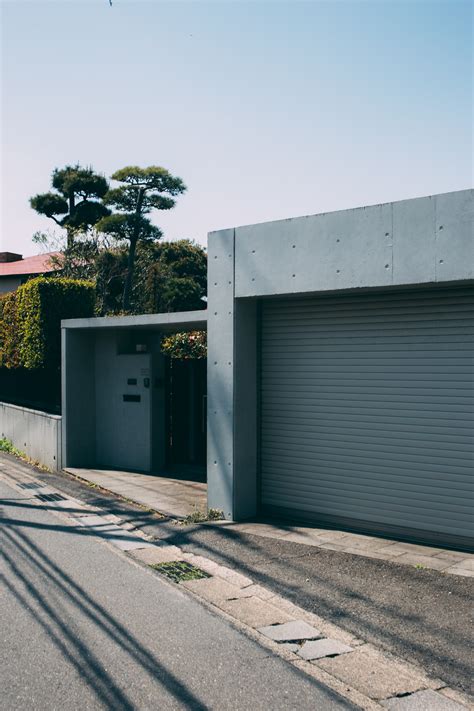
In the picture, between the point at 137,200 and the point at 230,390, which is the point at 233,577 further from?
the point at 137,200

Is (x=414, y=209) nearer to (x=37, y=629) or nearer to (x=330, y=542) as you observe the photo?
(x=330, y=542)

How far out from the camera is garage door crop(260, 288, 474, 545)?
902 cm

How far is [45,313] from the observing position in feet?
60.3

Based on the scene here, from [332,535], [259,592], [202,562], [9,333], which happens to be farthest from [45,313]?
[259,592]

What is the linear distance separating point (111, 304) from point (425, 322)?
2997 cm

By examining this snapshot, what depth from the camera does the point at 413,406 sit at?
372 inches

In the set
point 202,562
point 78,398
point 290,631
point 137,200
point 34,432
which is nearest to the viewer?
point 290,631

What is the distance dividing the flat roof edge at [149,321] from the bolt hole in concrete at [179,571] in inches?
171

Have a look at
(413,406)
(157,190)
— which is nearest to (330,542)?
(413,406)

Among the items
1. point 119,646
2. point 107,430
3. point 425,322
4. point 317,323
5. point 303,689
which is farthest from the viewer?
point 107,430

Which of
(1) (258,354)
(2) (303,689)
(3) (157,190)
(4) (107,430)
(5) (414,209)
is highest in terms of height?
(3) (157,190)

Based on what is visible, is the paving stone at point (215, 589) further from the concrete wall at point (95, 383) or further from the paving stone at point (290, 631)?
the concrete wall at point (95, 383)

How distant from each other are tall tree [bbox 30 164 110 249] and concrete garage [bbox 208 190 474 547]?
32895mm

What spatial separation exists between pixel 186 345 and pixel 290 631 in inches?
614
